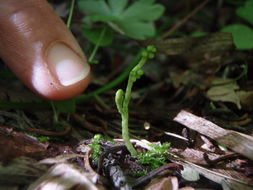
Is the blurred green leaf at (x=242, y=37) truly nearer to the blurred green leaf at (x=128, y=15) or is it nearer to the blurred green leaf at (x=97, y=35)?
the blurred green leaf at (x=128, y=15)

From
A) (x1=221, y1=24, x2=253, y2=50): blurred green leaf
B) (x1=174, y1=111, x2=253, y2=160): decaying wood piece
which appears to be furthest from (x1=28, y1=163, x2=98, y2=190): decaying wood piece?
(x1=221, y1=24, x2=253, y2=50): blurred green leaf

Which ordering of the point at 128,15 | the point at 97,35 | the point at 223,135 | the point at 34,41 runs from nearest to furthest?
the point at 223,135, the point at 34,41, the point at 97,35, the point at 128,15

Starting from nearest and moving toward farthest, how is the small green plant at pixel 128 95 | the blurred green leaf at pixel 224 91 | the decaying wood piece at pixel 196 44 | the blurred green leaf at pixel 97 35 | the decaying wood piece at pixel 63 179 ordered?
the decaying wood piece at pixel 63 179, the small green plant at pixel 128 95, the blurred green leaf at pixel 224 91, the decaying wood piece at pixel 196 44, the blurred green leaf at pixel 97 35

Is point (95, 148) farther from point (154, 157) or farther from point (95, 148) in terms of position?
point (154, 157)

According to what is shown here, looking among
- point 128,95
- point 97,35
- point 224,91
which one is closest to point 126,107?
point 128,95

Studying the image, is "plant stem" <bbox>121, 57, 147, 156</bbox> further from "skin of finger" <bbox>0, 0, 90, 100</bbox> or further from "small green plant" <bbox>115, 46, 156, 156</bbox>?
"skin of finger" <bbox>0, 0, 90, 100</bbox>

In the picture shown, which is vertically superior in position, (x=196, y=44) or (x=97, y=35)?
(x=97, y=35)

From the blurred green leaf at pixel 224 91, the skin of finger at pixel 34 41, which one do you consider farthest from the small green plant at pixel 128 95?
the blurred green leaf at pixel 224 91
